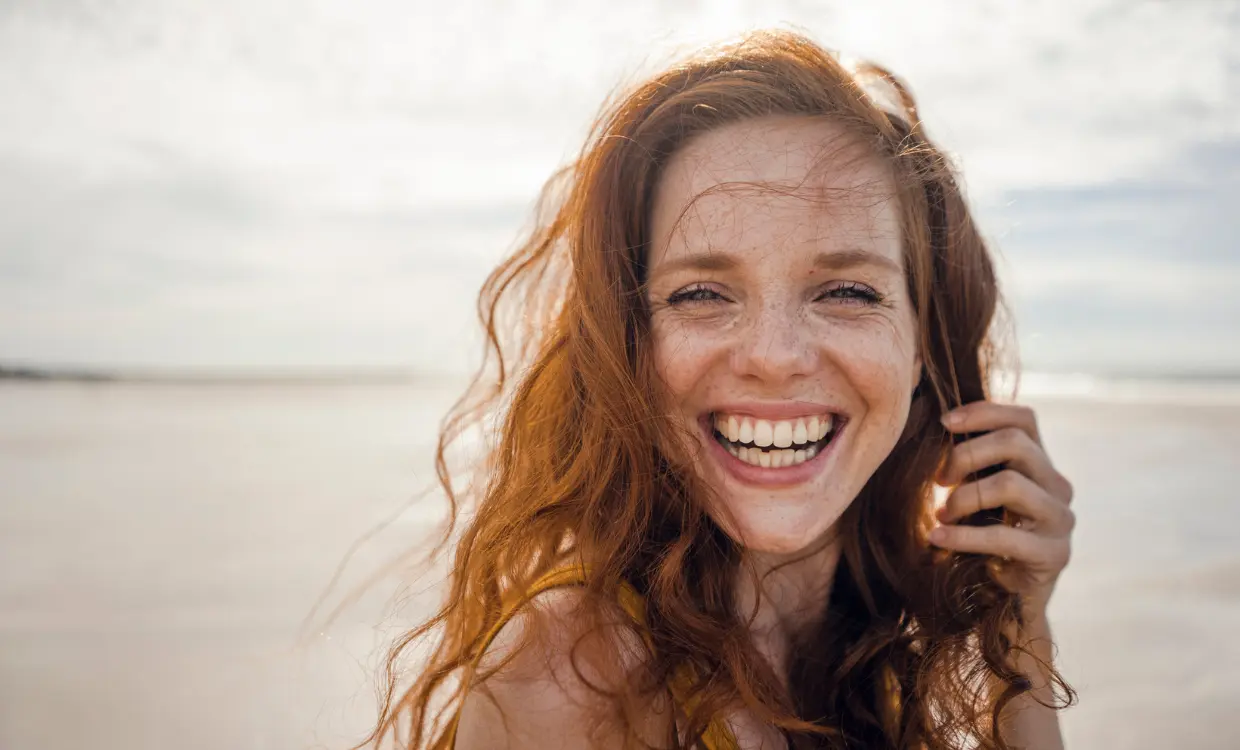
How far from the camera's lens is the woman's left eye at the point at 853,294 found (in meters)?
2.04

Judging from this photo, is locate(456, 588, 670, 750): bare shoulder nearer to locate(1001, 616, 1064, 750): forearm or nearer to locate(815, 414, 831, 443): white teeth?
locate(815, 414, 831, 443): white teeth

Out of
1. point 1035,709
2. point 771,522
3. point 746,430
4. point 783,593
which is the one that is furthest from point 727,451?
point 1035,709

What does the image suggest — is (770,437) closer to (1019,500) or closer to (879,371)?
(879,371)

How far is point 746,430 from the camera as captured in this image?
1.99 meters

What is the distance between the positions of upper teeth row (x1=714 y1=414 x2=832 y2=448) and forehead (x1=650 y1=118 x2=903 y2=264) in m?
0.41

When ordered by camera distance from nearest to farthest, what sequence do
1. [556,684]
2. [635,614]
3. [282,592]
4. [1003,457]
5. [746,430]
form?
1. [556,684]
2. [635,614]
3. [746,430]
4. [1003,457]
5. [282,592]

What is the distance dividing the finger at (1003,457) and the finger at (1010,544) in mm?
168

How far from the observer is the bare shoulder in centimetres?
168

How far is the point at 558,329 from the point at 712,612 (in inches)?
32.7

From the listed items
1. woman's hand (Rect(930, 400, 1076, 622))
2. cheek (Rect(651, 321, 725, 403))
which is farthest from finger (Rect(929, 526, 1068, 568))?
cheek (Rect(651, 321, 725, 403))

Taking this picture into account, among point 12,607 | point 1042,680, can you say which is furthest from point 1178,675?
point 12,607

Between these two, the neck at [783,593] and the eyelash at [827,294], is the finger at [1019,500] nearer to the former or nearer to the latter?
the neck at [783,593]

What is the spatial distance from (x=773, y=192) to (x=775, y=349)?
369 millimetres

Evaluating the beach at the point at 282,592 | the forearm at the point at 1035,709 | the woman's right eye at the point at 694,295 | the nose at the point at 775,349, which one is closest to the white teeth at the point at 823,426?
the nose at the point at 775,349
